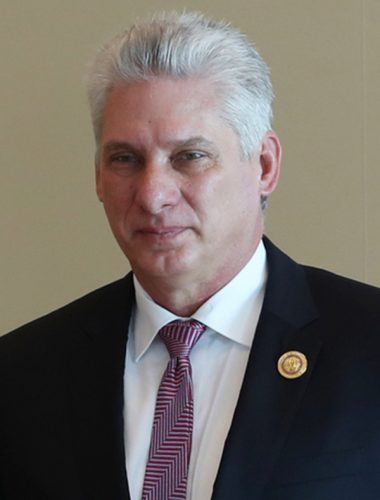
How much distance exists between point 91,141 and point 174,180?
927mm

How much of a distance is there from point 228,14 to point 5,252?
757 millimetres

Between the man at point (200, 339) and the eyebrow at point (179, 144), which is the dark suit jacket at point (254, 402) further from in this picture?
the eyebrow at point (179, 144)

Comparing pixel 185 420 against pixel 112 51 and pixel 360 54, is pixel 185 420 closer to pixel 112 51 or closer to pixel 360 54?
pixel 112 51

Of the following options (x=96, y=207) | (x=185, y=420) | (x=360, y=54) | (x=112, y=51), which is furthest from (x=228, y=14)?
(x=185, y=420)

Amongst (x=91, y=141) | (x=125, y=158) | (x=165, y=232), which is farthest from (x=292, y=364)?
(x=91, y=141)

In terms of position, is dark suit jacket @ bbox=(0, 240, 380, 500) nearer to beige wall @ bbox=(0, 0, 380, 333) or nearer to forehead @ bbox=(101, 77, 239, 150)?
Answer: forehead @ bbox=(101, 77, 239, 150)

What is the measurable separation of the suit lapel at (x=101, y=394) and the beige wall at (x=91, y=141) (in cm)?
62

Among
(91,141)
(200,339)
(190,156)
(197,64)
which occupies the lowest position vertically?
(200,339)

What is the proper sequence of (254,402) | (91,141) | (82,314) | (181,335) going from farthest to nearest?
1. (91,141)
2. (82,314)
3. (181,335)
4. (254,402)

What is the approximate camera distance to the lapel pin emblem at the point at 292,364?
1699 mm

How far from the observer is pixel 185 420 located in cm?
172

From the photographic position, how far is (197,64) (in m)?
1.73

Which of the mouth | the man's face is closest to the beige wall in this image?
the man's face

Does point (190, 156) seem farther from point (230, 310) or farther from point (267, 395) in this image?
point (267, 395)
